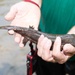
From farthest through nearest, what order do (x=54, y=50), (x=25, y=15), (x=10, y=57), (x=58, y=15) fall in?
(x=10, y=57), (x=25, y=15), (x=58, y=15), (x=54, y=50)

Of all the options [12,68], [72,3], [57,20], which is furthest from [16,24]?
[12,68]

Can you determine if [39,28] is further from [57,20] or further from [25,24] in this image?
[57,20]

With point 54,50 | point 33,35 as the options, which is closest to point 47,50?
point 54,50

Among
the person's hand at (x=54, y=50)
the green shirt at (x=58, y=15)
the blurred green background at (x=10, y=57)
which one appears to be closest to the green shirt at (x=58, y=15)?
the green shirt at (x=58, y=15)

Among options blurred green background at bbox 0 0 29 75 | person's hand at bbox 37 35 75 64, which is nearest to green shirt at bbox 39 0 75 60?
person's hand at bbox 37 35 75 64

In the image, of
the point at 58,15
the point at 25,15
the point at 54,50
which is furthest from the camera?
the point at 25,15

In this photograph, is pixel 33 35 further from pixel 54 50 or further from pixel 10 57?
pixel 10 57

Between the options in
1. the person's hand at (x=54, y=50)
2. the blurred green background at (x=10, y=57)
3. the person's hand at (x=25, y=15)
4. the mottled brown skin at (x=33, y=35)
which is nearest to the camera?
the person's hand at (x=54, y=50)

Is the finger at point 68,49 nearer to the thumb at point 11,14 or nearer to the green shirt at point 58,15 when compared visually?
the green shirt at point 58,15

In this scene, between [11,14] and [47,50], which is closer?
[47,50]
